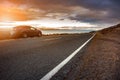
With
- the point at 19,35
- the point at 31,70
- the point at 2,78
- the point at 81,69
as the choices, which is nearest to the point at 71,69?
the point at 81,69

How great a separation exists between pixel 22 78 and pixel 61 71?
4.82 ft

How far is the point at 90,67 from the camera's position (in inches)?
314

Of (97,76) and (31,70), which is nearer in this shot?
(97,76)

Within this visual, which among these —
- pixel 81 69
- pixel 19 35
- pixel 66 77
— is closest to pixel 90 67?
pixel 81 69

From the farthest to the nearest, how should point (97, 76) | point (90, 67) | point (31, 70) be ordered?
point (90, 67), point (31, 70), point (97, 76)

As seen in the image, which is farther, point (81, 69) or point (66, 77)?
point (81, 69)

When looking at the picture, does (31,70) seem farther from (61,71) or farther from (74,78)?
(74,78)

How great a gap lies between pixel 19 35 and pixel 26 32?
1.34 metres

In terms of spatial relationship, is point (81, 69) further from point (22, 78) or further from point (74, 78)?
point (22, 78)

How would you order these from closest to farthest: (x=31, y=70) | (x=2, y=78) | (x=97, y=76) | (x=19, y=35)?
1. (x=2, y=78)
2. (x=97, y=76)
3. (x=31, y=70)
4. (x=19, y=35)

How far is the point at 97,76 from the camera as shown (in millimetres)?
6496

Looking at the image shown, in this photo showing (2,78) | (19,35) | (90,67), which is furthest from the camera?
(19,35)

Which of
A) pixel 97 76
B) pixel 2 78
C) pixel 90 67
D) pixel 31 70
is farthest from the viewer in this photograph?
pixel 90 67

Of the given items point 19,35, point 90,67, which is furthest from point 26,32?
point 90,67
